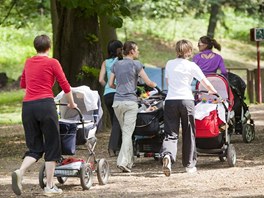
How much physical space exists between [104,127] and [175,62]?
7858 mm

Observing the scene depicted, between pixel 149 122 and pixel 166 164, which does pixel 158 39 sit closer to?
pixel 149 122

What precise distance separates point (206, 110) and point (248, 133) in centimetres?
407

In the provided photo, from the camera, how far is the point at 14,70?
1676 inches

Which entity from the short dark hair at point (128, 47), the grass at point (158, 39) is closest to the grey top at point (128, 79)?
the short dark hair at point (128, 47)

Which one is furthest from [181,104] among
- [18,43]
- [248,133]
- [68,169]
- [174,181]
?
[18,43]

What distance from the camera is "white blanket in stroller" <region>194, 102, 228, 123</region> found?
12703 millimetres

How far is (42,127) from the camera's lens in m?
10.3

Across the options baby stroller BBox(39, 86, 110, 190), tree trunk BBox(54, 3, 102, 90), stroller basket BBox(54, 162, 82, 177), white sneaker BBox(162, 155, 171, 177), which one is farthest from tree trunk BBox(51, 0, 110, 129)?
stroller basket BBox(54, 162, 82, 177)

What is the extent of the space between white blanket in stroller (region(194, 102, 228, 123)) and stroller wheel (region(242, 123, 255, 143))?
3.68 m

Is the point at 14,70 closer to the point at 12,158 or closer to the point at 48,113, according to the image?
the point at 12,158

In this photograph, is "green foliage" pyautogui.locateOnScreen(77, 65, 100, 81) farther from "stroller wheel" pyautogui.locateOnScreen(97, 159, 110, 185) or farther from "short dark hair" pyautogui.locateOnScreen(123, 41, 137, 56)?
"stroller wheel" pyautogui.locateOnScreen(97, 159, 110, 185)

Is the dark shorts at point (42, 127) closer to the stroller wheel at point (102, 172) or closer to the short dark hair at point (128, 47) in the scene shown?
the stroller wheel at point (102, 172)

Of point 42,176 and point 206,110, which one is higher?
point 206,110

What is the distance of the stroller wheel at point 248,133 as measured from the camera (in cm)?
1648
